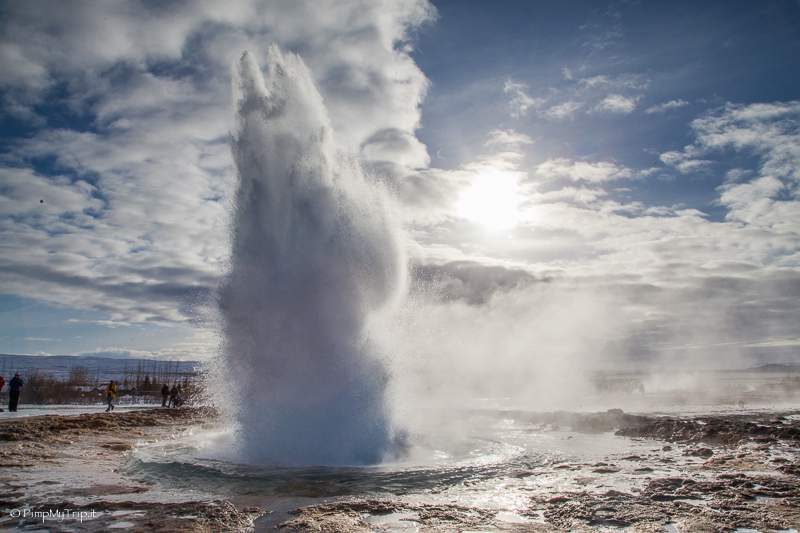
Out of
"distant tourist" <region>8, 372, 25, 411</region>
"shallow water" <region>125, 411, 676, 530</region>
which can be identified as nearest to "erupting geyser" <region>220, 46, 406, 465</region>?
"shallow water" <region>125, 411, 676, 530</region>

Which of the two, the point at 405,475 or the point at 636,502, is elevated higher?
the point at 636,502

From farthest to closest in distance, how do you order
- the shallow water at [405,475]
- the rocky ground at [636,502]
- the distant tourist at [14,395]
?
1. the distant tourist at [14,395]
2. the shallow water at [405,475]
3. the rocky ground at [636,502]

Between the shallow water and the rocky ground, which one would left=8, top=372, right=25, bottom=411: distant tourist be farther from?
the rocky ground

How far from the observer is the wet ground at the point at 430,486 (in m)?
6.48

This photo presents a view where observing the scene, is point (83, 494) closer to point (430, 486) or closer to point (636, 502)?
point (430, 486)

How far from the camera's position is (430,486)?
8.69 meters

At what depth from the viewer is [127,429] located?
18.2 metres

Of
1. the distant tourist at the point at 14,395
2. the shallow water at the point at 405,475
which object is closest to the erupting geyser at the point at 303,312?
the shallow water at the point at 405,475

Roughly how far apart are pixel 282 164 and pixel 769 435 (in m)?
15.4

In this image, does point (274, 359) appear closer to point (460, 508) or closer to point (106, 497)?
point (106, 497)

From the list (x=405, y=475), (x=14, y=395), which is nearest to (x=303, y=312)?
(x=405, y=475)

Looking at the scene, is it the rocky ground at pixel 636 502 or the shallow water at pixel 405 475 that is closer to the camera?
the rocky ground at pixel 636 502

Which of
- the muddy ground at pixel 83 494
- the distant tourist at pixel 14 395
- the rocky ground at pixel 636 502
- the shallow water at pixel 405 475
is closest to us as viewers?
the muddy ground at pixel 83 494

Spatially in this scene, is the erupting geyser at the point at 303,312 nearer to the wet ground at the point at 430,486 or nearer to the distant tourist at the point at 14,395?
the wet ground at the point at 430,486
